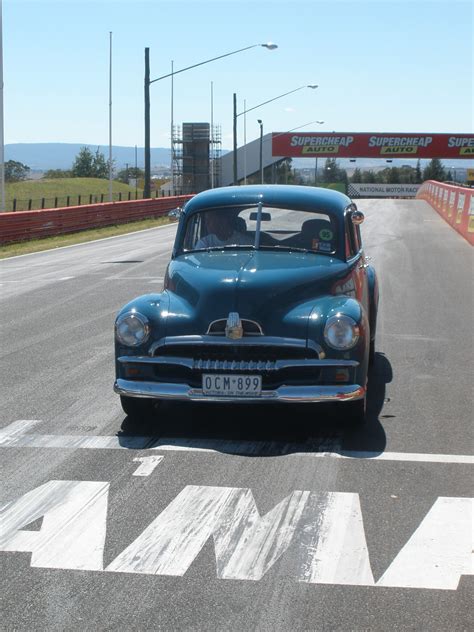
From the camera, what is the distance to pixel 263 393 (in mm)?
6781

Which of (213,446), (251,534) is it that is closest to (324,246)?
(213,446)

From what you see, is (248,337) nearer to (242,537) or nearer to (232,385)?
(232,385)

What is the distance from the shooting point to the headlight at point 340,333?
6809 mm

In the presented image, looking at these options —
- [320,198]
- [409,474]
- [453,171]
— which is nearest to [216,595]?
[409,474]

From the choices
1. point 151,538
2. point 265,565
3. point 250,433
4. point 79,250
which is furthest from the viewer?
point 79,250

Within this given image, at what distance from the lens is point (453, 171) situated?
396 ft

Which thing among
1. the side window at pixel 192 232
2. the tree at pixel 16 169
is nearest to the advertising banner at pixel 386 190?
the tree at pixel 16 169

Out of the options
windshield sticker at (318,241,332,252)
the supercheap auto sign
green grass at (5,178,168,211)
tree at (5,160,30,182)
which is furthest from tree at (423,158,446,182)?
windshield sticker at (318,241,332,252)

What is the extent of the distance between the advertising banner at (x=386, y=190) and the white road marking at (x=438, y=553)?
91072 mm

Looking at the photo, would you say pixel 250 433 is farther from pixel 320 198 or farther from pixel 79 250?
pixel 79 250

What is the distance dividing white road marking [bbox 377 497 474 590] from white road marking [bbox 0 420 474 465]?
37.3 inches

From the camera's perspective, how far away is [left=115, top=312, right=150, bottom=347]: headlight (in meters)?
7.06

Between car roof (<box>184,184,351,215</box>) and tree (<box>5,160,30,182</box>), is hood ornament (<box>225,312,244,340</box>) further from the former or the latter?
tree (<box>5,160,30,182</box>)

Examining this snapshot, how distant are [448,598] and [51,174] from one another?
124 meters
